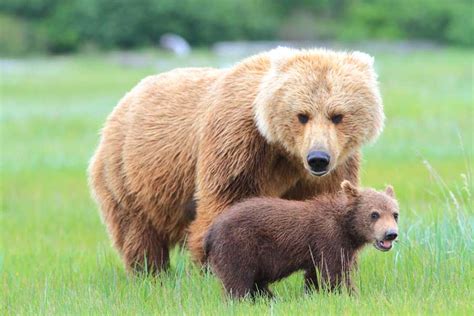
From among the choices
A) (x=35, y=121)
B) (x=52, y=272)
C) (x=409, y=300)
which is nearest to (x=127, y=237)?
(x=52, y=272)

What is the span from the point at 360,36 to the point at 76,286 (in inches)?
2000

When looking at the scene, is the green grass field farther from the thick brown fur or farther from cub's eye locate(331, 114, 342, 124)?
cub's eye locate(331, 114, 342, 124)

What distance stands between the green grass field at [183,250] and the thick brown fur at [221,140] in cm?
34

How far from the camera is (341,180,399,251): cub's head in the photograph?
5918 millimetres

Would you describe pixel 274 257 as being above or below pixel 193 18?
above

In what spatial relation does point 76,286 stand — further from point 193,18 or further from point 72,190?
point 193,18

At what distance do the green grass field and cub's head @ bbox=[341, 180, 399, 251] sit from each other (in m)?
0.32

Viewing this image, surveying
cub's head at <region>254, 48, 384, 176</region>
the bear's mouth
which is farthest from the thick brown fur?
the bear's mouth

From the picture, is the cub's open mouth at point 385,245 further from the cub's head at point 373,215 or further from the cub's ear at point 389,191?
the cub's ear at point 389,191

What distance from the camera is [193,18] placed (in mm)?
56031

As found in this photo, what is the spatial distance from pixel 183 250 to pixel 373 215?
201 cm

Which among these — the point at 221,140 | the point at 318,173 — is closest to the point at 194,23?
the point at 221,140

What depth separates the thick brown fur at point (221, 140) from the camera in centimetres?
654

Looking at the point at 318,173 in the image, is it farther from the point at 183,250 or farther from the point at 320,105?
the point at 183,250
